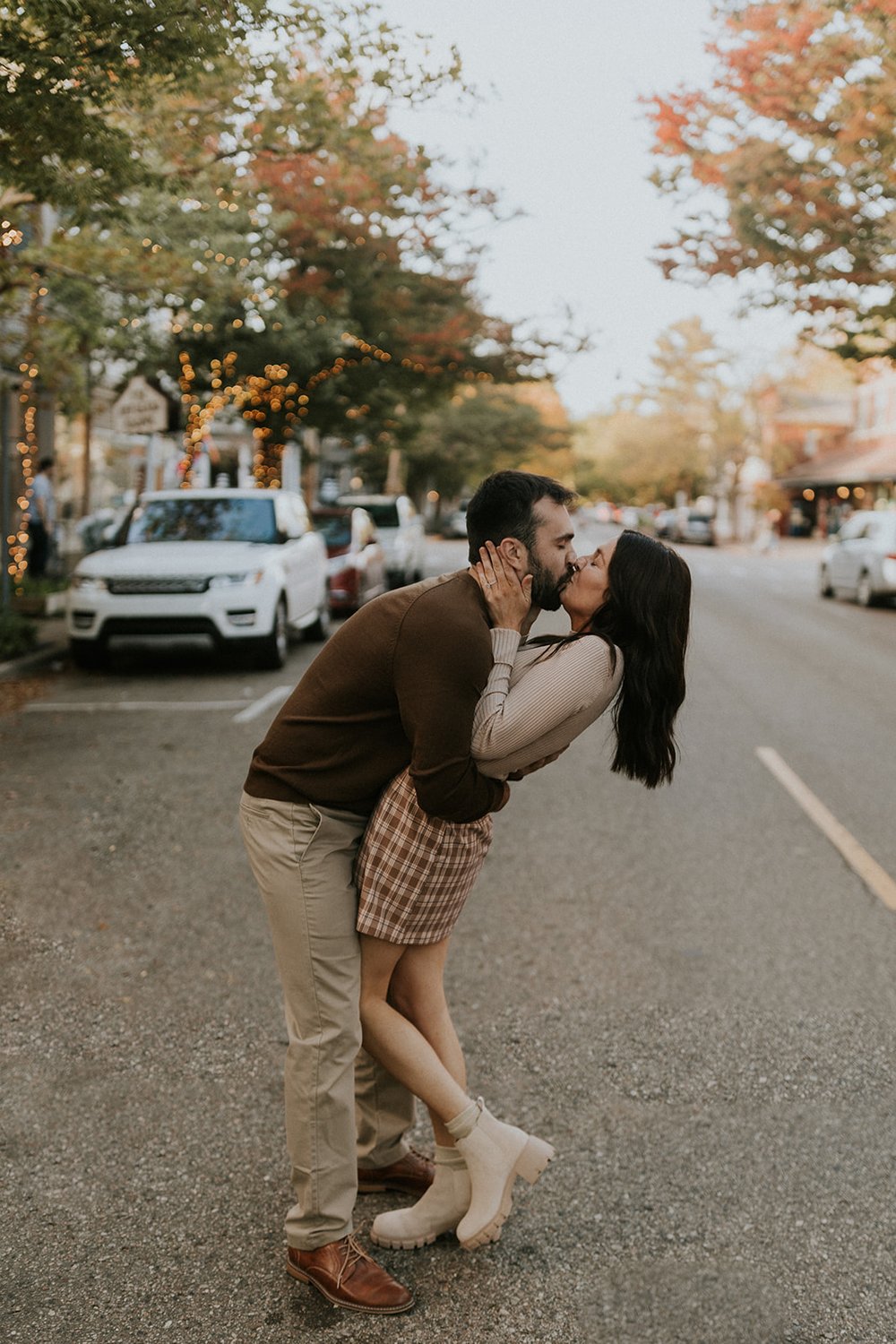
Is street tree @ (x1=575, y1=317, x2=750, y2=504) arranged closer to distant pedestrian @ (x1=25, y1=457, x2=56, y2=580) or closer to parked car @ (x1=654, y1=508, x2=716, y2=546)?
parked car @ (x1=654, y1=508, x2=716, y2=546)

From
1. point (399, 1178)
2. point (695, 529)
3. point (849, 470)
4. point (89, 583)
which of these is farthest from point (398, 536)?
point (849, 470)

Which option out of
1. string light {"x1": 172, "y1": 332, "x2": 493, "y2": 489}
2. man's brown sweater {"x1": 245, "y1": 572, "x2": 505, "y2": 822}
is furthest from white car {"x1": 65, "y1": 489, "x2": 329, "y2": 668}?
man's brown sweater {"x1": 245, "y1": 572, "x2": 505, "y2": 822}

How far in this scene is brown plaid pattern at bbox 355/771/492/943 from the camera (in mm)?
3047

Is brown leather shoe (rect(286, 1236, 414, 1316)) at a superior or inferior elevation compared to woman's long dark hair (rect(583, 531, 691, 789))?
inferior

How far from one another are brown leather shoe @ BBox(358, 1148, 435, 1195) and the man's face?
153 centimetres

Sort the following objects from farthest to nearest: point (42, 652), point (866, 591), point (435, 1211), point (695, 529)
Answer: point (695, 529) < point (866, 591) < point (42, 652) < point (435, 1211)

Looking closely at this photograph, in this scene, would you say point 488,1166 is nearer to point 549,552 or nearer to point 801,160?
point 549,552

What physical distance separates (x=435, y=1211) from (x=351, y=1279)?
0.32 meters

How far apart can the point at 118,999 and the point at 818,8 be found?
53.1ft

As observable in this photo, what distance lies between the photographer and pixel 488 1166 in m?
3.14

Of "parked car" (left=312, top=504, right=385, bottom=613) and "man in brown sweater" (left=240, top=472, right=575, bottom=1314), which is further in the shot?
"parked car" (left=312, top=504, right=385, bottom=613)

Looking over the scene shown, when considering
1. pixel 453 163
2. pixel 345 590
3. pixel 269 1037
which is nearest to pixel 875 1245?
pixel 269 1037

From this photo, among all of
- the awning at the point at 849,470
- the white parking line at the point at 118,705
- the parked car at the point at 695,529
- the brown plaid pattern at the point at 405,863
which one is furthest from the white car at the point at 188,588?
the parked car at the point at 695,529

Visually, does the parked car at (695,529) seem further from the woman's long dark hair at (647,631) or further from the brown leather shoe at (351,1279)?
the brown leather shoe at (351,1279)
